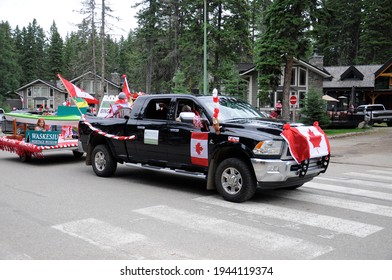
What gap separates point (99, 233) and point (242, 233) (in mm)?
1909

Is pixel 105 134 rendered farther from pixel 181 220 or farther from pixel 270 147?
pixel 270 147

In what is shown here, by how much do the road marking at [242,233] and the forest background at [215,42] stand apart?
6.39m

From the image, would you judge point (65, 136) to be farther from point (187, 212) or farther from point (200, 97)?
point (187, 212)

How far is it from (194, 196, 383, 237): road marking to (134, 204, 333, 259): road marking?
796 mm

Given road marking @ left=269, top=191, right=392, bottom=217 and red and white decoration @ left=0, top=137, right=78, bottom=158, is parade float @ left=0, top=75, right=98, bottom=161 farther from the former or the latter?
road marking @ left=269, top=191, right=392, bottom=217

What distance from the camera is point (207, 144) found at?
7.95 meters

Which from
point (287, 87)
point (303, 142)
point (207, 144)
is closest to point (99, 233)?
point (207, 144)

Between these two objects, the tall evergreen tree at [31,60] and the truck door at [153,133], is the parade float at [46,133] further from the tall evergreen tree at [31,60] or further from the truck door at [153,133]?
the tall evergreen tree at [31,60]

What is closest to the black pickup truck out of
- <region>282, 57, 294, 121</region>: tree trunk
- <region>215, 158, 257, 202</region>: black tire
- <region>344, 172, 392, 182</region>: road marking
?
<region>215, 158, 257, 202</region>: black tire

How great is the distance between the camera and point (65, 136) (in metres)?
13.7

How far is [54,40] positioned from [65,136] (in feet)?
275

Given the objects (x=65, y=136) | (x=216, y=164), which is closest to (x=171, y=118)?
(x=216, y=164)

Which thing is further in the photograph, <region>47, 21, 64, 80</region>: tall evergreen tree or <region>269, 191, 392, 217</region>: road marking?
<region>47, 21, 64, 80</region>: tall evergreen tree

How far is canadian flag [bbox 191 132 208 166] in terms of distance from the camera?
799 cm
